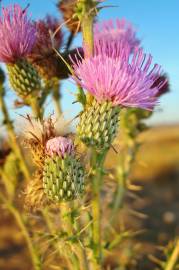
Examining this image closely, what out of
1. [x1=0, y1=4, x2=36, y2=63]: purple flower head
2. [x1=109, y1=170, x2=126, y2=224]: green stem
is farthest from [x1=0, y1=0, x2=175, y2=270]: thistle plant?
[x1=109, y1=170, x2=126, y2=224]: green stem

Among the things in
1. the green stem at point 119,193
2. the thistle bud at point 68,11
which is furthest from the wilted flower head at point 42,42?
the green stem at point 119,193

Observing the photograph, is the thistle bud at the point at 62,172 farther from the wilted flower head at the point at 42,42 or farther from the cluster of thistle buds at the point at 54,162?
the wilted flower head at the point at 42,42

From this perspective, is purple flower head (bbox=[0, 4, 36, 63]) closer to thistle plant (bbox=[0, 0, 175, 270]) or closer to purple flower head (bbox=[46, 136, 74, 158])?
thistle plant (bbox=[0, 0, 175, 270])

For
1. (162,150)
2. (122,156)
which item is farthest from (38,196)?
(162,150)

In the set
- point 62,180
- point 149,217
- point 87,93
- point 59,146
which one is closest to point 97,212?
point 62,180

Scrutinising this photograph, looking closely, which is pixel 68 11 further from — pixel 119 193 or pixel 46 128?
pixel 119 193

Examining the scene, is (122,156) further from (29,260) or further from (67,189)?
(29,260)

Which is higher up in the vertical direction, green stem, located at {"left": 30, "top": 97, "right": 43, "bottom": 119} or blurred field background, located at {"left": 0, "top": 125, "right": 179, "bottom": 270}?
green stem, located at {"left": 30, "top": 97, "right": 43, "bottom": 119}
